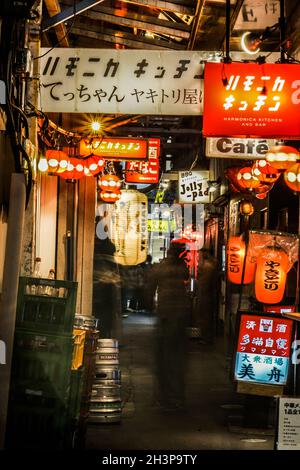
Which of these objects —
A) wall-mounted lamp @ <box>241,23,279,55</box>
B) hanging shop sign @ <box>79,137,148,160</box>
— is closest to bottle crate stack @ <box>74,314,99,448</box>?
wall-mounted lamp @ <box>241,23,279,55</box>

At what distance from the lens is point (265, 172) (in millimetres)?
13055

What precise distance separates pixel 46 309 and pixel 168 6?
808cm

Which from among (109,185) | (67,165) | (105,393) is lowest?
(105,393)

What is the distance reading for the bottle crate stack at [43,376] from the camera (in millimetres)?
7219

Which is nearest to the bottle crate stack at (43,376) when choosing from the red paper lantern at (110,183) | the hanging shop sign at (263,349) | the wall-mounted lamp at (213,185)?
the hanging shop sign at (263,349)

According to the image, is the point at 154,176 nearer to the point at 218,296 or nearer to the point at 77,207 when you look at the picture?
the point at 77,207

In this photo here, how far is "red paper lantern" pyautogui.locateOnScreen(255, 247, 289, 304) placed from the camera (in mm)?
11969

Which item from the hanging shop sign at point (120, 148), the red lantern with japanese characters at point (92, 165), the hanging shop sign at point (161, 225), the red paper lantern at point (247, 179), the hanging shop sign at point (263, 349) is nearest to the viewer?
the hanging shop sign at point (263, 349)

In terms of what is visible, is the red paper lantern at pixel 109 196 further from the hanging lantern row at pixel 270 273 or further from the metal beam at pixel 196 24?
the hanging lantern row at pixel 270 273

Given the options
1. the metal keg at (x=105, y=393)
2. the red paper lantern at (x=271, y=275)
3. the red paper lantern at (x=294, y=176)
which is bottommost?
the metal keg at (x=105, y=393)

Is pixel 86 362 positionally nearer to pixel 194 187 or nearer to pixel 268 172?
pixel 268 172

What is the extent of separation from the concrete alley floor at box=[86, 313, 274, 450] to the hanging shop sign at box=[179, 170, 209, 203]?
7377 millimetres

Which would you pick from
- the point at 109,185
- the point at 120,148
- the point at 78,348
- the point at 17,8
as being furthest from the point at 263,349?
the point at 109,185
